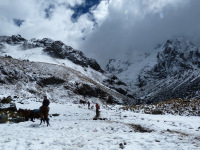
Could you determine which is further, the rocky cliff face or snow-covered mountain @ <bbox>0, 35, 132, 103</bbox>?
the rocky cliff face

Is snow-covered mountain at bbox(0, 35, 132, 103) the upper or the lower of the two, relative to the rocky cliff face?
lower

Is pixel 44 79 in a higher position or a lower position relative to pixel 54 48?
lower

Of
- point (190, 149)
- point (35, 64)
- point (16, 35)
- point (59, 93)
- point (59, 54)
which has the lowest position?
point (190, 149)

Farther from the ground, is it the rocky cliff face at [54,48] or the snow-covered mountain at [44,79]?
the rocky cliff face at [54,48]

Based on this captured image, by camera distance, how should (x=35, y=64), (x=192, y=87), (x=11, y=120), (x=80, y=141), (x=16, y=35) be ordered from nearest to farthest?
(x=80, y=141)
(x=11, y=120)
(x=35, y=64)
(x=192, y=87)
(x=16, y=35)

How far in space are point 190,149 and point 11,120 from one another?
16.1m

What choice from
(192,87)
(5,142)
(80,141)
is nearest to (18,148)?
(5,142)

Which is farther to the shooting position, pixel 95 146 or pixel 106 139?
pixel 106 139

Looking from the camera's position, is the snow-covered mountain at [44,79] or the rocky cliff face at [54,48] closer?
the snow-covered mountain at [44,79]

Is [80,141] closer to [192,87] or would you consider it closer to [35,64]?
[35,64]

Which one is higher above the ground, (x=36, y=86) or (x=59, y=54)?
(x=59, y=54)

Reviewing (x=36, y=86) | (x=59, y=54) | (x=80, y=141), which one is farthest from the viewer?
(x=59, y=54)

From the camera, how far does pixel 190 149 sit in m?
8.81

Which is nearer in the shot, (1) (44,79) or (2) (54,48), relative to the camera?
(1) (44,79)
